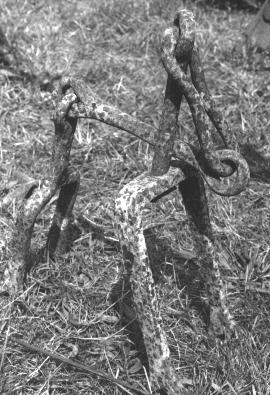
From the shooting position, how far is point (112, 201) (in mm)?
2645

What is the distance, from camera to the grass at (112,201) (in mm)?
1974

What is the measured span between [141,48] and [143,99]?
0.56 m

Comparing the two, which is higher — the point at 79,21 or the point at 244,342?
the point at 79,21

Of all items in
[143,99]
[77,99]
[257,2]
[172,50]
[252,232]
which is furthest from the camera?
[257,2]

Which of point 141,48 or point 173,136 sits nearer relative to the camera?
point 173,136

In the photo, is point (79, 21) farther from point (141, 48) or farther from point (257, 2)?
point (257, 2)

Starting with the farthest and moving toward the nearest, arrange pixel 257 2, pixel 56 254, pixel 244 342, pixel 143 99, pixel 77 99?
pixel 257 2
pixel 143 99
pixel 56 254
pixel 244 342
pixel 77 99

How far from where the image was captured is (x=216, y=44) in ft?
12.3

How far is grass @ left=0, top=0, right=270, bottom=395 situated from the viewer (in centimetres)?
197

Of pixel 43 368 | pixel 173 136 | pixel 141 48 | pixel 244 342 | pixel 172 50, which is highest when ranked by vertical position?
pixel 141 48

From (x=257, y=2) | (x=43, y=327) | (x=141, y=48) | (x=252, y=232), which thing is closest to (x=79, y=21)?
(x=141, y=48)

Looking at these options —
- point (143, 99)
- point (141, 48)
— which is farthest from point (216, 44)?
point (143, 99)

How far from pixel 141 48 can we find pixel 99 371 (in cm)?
225

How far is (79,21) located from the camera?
384 centimetres
